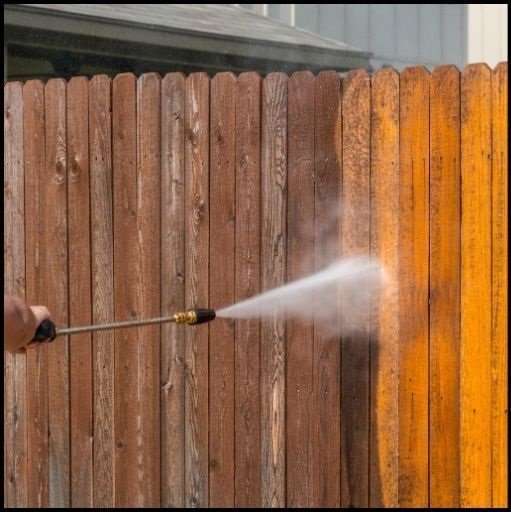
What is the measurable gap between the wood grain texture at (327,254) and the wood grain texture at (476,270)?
1.88 ft

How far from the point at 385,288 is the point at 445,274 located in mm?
276

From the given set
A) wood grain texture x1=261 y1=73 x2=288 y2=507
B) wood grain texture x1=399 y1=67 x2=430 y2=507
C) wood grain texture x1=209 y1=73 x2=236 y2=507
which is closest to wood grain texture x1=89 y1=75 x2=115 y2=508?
wood grain texture x1=209 y1=73 x2=236 y2=507

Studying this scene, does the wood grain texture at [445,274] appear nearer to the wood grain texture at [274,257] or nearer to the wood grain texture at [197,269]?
the wood grain texture at [274,257]

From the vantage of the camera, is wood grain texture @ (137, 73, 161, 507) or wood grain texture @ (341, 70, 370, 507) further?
wood grain texture @ (137, 73, 161, 507)

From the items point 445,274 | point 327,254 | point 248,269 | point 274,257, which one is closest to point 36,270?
point 248,269

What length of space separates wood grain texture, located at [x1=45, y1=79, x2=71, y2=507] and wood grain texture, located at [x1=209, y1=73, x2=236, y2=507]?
0.90 meters

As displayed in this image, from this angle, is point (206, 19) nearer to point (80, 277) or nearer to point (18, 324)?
point (80, 277)

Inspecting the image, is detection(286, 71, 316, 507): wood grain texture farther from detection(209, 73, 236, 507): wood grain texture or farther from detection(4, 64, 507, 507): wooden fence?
detection(209, 73, 236, 507): wood grain texture

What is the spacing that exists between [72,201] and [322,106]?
1.47 meters

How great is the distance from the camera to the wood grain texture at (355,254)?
15.6 feet

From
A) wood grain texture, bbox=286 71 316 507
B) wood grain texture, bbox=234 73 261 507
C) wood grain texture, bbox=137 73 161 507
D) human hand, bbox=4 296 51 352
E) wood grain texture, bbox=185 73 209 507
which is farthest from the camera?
wood grain texture, bbox=137 73 161 507

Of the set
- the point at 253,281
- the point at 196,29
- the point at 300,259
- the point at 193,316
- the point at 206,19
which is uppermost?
the point at 206,19

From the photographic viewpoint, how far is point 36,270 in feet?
19.0

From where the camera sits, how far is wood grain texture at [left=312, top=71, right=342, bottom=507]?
483cm
